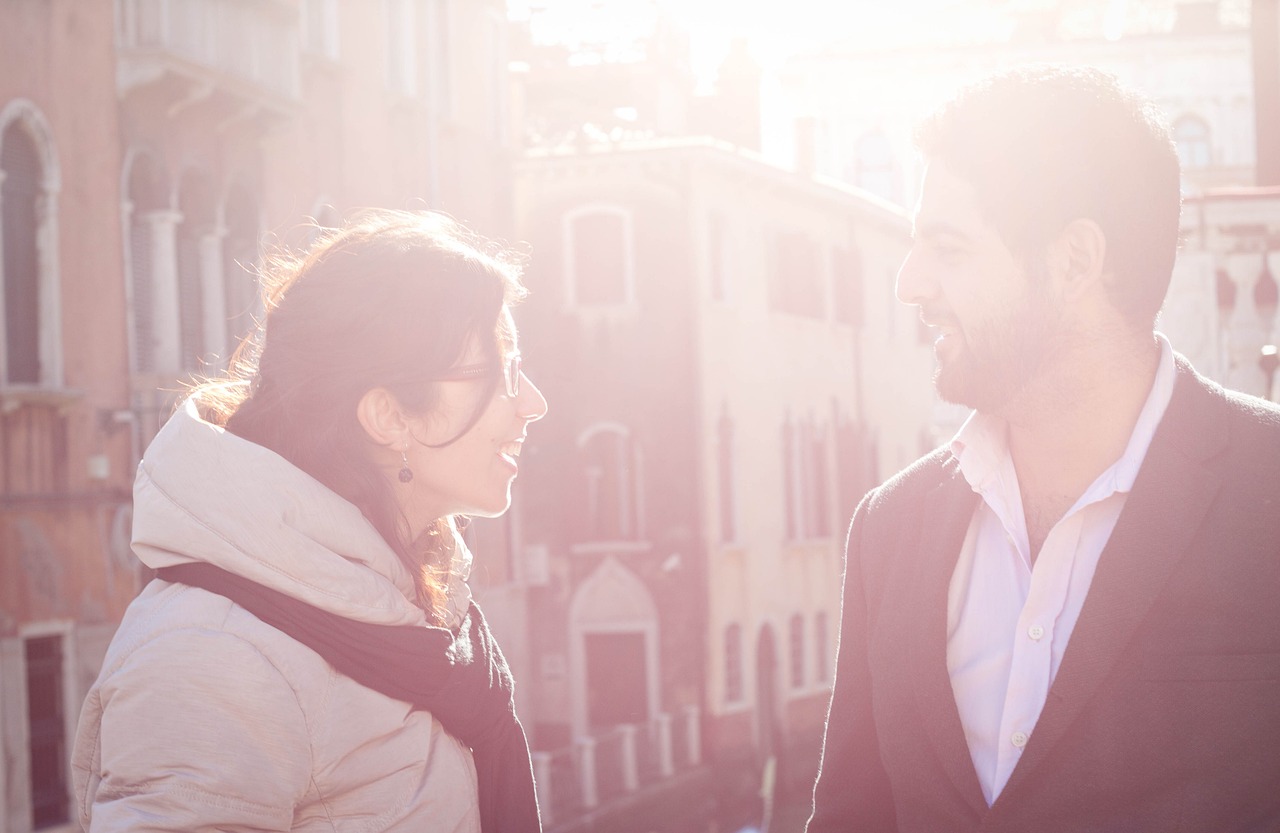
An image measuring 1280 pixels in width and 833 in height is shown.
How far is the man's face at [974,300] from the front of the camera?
9.77ft

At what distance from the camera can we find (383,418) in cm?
295

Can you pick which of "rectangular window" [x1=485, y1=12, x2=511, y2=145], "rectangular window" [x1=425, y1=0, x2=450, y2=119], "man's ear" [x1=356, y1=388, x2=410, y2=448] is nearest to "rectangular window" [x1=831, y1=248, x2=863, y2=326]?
"rectangular window" [x1=485, y1=12, x2=511, y2=145]

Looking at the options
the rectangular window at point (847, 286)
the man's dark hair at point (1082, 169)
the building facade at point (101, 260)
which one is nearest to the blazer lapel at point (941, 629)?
the man's dark hair at point (1082, 169)

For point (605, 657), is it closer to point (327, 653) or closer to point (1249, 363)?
point (1249, 363)

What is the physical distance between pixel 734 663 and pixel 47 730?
13.3 m

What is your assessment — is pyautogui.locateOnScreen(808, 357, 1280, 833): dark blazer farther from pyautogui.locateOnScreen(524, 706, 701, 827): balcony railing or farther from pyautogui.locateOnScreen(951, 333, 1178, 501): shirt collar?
pyautogui.locateOnScreen(524, 706, 701, 827): balcony railing

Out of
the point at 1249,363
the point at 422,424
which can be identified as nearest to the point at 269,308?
the point at 422,424

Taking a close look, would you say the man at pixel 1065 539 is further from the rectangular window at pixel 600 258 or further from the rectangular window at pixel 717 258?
the rectangular window at pixel 717 258

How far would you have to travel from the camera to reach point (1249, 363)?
1902 cm

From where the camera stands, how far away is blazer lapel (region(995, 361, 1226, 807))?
2.79 m

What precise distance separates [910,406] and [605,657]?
30.6ft

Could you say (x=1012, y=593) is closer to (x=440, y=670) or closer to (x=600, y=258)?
(x=440, y=670)

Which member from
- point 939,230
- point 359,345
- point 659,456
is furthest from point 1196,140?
point 359,345

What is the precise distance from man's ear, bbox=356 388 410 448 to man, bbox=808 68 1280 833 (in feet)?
2.73
